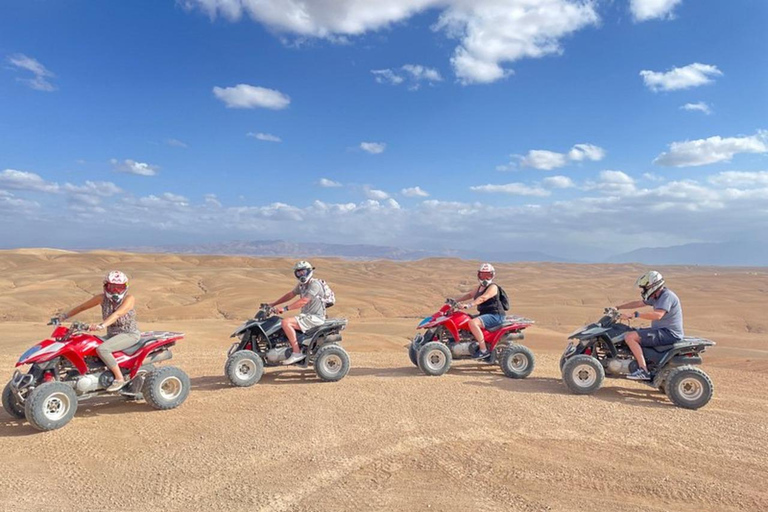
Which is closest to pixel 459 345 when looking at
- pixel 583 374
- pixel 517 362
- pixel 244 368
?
pixel 517 362

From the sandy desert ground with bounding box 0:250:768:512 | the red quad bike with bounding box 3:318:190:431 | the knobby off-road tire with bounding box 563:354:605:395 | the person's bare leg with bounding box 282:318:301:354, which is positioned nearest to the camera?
the sandy desert ground with bounding box 0:250:768:512

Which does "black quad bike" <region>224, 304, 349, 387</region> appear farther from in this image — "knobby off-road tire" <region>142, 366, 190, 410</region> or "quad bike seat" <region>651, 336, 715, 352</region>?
"quad bike seat" <region>651, 336, 715, 352</region>

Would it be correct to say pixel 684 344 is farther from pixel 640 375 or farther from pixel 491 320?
pixel 491 320

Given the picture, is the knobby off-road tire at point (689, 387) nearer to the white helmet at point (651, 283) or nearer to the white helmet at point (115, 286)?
the white helmet at point (651, 283)

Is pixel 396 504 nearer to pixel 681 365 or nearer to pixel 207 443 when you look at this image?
pixel 207 443

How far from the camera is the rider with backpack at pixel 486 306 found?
30.1ft

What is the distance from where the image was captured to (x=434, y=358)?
9.10 metres

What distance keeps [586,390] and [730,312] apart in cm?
3078

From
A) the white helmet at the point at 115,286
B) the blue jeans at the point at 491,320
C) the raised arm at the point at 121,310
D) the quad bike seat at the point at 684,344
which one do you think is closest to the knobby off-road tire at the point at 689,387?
the quad bike seat at the point at 684,344

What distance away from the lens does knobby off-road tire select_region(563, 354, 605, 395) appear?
7.75 m

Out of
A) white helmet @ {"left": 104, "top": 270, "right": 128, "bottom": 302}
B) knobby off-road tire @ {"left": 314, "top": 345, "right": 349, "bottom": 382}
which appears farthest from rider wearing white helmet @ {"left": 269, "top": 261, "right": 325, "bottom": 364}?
white helmet @ {"left": 104, "top": 270, "right": 128, "bottom": 302}

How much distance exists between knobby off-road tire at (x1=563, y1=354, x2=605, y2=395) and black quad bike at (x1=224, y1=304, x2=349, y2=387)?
11.6ft

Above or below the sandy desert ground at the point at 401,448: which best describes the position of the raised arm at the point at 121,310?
above

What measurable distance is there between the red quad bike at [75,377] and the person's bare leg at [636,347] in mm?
6483
